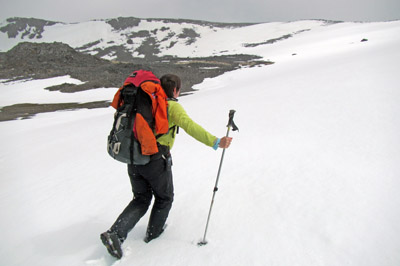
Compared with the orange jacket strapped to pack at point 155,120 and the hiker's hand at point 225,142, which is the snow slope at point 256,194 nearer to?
the hiker's hand at point 225,142

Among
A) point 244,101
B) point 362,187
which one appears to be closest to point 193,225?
point 362,187

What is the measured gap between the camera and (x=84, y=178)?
5352mm

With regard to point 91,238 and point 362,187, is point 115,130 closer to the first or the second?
point 91,238

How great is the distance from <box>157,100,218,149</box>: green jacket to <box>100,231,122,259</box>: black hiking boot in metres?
1.16

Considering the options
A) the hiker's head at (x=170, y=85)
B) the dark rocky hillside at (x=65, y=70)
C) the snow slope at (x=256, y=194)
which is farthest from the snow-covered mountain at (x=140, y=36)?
the hiker's head at (x=170, y=85)

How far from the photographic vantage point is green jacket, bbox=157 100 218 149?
249 cm

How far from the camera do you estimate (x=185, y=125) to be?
8.19 feet

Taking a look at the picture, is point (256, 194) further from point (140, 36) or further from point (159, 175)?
point (140, 36)

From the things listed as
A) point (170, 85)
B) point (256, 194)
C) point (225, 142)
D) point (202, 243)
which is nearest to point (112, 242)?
point (202, 243)

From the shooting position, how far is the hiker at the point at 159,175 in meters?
2.52

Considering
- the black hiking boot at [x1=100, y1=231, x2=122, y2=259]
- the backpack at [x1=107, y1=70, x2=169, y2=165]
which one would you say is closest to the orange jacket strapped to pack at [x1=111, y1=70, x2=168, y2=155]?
the backpack at [x1=107, y1=70, x2=169, y2=165]

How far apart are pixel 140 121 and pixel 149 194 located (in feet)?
3.45

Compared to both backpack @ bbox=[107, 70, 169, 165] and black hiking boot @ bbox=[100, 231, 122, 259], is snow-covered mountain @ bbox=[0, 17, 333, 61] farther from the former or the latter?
black hiking boot @ bbox=[100, 231, 122, 259]

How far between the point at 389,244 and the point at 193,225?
2117 millimetres
